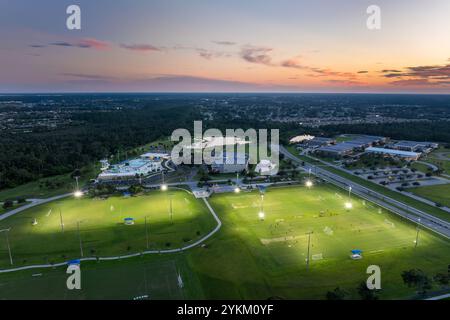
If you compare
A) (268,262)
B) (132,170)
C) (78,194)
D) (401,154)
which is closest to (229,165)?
(132,170)

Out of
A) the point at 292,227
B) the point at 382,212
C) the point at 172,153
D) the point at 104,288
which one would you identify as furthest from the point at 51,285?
the point at 172,153

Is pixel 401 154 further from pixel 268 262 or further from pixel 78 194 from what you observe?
pixel 78 194

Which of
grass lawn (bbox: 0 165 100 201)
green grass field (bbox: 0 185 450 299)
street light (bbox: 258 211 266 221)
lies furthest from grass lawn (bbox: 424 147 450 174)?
grass lawn (bbox: 0 165 100 201)

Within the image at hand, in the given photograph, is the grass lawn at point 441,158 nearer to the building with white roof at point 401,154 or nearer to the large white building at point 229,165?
the building with white roof at point 401,154

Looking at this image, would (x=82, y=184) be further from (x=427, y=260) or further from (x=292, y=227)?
(x=427, y=260)

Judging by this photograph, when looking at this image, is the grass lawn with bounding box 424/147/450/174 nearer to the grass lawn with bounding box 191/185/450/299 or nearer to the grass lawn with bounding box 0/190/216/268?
the grass lawn with bounding box 191/185/450/299

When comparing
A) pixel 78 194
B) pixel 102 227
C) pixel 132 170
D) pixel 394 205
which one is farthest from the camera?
pixel 132 170

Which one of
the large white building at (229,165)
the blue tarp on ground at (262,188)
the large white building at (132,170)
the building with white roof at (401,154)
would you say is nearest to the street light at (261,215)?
the blue tarp on ground at (262,188)
